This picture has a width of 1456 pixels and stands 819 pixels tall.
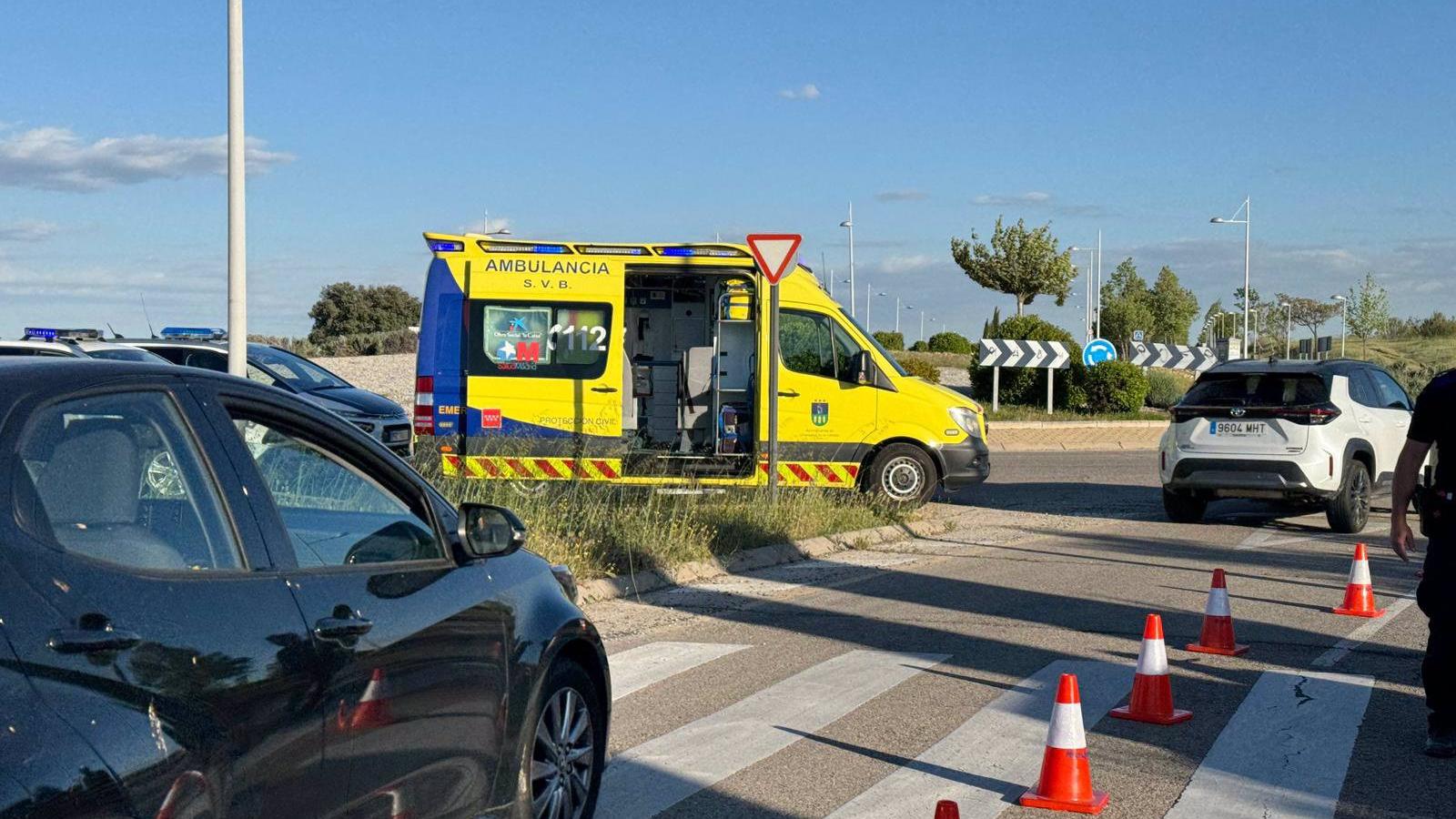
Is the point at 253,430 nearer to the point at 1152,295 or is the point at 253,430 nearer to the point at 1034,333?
the point at 1034,333

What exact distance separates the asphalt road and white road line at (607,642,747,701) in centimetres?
2

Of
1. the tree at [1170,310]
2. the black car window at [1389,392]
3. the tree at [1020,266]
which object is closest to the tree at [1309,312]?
the tree at [1170,310]

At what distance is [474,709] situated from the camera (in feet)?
13.9

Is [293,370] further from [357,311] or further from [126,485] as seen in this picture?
[357,311]

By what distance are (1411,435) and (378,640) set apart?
4808 mm

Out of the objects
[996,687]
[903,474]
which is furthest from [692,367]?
[996,687]

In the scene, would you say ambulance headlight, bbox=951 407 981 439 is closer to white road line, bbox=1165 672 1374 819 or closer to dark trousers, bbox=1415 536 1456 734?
white road line, bbox=1165 672 1374 819

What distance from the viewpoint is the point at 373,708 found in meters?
3.71

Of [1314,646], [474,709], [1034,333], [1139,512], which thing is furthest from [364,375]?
[474,709]

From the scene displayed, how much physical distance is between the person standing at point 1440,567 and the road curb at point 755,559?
5120mm

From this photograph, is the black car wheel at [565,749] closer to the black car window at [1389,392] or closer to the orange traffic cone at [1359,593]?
the orange traffic cone at [1359,593]

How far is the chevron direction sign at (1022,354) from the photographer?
30.8m

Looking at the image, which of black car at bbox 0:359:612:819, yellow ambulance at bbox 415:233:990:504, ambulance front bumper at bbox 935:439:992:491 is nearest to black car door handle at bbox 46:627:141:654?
black car at bbox 0:359:612:819

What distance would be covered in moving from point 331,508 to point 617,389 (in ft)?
40.7
